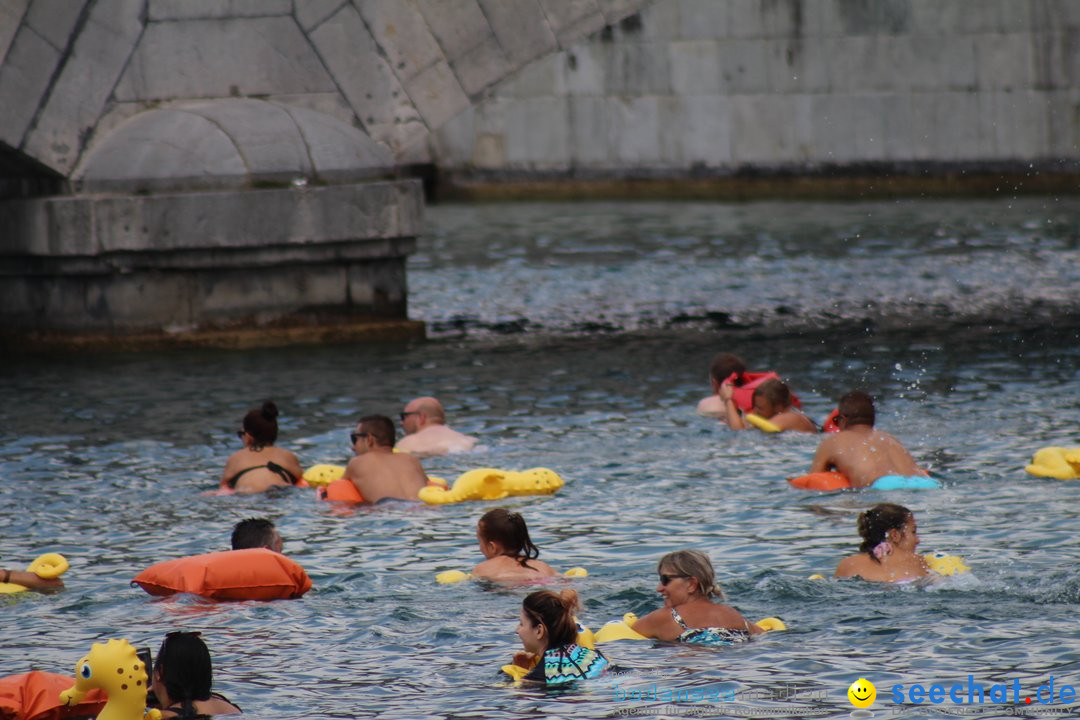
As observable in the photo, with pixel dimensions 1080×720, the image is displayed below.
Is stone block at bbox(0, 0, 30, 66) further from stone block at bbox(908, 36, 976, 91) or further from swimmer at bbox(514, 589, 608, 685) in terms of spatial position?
stone block at bbox(908, 36, 976, 91)

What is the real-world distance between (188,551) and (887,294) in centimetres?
1329

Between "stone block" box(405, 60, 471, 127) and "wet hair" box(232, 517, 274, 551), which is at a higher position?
"stone block" box(405, 60, 471, 127)

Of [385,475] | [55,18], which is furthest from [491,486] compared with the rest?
[55,18]

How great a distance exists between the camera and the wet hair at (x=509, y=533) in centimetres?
A: 1110

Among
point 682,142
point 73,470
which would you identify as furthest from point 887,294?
point 682,142

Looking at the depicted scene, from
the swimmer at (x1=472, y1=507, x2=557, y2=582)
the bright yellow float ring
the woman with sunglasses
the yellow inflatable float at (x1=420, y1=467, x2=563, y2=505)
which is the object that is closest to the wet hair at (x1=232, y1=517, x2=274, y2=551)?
the swimmer at (x1=472, y1=507, x2=557, y2=582)

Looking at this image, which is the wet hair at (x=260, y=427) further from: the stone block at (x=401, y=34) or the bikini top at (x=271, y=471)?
the stone block at (x=401, y=34)

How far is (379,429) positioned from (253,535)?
2816 mm

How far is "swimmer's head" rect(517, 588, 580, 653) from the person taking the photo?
9.05 m

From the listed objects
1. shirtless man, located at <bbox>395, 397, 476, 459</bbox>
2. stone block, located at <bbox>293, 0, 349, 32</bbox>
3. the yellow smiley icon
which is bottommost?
the yellow smiley icon

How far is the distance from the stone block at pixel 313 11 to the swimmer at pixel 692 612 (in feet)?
36.1

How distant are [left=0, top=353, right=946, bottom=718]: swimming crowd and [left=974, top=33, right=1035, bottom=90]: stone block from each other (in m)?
19.9

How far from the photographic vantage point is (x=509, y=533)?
1112cm

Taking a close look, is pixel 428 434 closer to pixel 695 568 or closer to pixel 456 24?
pixel 456 24
